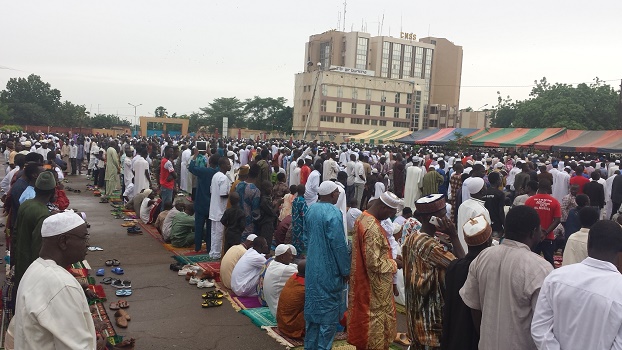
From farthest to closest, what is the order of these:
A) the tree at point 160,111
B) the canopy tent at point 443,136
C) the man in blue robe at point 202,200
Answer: the tree at point 160,111 → the canopy tent at point 443,136 → the man in blue robe at point 202,200

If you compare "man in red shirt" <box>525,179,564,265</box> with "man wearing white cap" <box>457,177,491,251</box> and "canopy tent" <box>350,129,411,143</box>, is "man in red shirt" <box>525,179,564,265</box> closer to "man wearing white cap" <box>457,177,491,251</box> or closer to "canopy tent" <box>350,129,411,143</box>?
"man wearing white cap" <box>457,177,491,251</box>

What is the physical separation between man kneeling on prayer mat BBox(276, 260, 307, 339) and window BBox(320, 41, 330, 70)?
79.1m

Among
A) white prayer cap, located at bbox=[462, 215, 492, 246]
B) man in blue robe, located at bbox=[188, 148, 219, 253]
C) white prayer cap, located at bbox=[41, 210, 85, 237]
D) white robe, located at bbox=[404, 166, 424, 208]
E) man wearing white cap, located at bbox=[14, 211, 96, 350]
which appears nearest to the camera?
man wearing white cap, located at bbox=[14, 211, 96, 350]

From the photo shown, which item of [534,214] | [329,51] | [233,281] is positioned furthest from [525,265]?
[329,51]

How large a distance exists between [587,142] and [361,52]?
190ft

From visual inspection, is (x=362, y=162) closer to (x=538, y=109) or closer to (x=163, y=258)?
(x=163, y=258)

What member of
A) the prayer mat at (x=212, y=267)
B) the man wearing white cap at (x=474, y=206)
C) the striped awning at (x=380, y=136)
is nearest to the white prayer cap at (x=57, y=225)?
the man wearing white cap at (x=474, y=206)

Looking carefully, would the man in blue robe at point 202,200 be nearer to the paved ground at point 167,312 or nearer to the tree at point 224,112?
the paved ground at point 167,312

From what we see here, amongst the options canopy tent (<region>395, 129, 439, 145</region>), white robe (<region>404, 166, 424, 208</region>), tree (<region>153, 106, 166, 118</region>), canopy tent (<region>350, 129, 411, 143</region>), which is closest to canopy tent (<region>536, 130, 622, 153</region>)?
canopy tent (<region>395, 129, 439, 145</region>)

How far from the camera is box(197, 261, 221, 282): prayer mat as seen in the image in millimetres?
8126

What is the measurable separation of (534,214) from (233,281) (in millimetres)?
4989

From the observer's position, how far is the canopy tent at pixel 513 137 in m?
27.8

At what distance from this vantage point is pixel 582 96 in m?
44.3

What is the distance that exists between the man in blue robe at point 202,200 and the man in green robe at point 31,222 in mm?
4224
